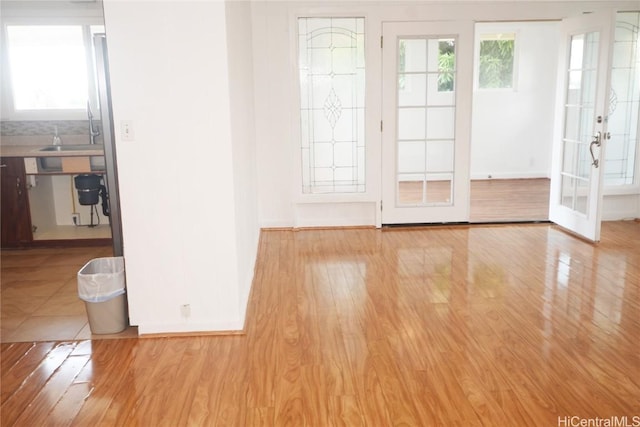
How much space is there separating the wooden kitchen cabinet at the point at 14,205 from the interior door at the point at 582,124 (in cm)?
523

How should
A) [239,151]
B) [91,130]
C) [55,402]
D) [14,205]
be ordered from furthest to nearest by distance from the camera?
[91,130], [14,205], [239,151], [55,402]

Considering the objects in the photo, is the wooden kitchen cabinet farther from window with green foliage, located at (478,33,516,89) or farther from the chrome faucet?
window with green foliage, located at (478,33,516,89)

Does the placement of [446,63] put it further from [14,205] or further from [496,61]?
[14,205]

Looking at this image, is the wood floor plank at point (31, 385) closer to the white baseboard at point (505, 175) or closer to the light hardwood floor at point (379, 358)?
the light hardwood floor at point (379, 358)

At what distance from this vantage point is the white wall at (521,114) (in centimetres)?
856

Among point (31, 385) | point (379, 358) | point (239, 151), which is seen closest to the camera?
point (31, 385)

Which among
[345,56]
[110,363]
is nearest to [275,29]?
[345,56]

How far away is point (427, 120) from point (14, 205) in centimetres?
411

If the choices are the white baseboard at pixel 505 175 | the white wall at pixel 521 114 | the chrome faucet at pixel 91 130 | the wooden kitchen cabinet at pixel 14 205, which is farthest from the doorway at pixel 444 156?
the wooden kitchen cabinet at pixel 14 205

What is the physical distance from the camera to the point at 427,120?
5922 mm

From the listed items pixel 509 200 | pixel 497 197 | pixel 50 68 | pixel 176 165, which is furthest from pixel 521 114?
pixel 176 165

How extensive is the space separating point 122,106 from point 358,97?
10.2ft

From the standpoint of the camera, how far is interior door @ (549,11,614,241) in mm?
5074

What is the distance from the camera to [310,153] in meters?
5.95
